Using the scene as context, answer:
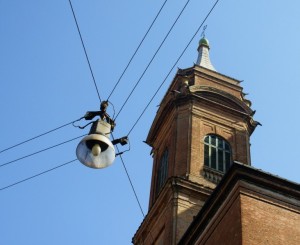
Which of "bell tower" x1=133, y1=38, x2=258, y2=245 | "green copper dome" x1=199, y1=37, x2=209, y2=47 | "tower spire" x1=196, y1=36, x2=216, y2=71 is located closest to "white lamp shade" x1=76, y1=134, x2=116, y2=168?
"bell tower" x1=133, y1=38, x2=258, y2=245

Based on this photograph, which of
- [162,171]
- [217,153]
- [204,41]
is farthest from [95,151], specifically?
[204,41]

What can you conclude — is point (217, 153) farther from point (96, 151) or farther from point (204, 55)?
point (96, 151)

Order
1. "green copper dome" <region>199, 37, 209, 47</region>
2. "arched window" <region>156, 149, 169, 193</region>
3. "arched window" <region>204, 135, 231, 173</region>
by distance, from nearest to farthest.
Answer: "arched window" <region>204, 135, 231, 173</region>
"arched window" <region>156, 149, 169, 193</region>
"green copper dome" <region>199, 37, 209, 47</region>

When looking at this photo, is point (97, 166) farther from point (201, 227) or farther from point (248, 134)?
point (248, 134)

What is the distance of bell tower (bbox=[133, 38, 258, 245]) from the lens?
75.9 ft

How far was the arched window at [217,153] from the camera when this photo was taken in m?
25.6

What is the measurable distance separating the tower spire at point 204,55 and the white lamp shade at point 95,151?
2501 cm

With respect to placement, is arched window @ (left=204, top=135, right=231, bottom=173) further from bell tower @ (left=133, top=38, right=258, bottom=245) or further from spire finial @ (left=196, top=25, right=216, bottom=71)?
spire finial @ (left=196, top=25, right=216, bottom=71)

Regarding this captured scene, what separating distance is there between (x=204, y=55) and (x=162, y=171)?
11332 millimetres

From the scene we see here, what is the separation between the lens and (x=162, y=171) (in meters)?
27.6

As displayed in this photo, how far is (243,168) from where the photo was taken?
14289 mm

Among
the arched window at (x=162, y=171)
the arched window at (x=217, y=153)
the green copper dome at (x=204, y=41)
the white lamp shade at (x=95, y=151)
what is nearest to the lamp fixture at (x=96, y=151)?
the white lamp shade at (x=95, y=151)

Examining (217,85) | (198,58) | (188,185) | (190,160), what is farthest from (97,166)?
(198,58)

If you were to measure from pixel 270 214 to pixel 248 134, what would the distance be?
14.9 meters
